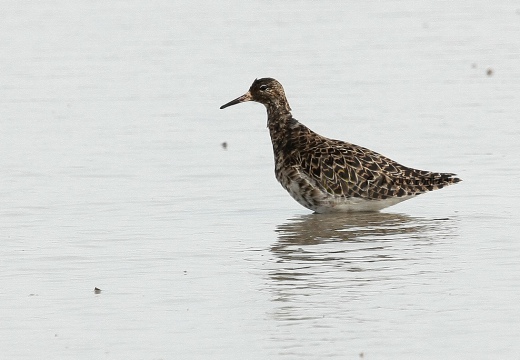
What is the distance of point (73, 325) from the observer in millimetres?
10602

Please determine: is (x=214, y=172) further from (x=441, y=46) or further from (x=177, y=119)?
(x=441, y=46)

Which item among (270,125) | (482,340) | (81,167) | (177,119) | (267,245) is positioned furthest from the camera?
(177,119)

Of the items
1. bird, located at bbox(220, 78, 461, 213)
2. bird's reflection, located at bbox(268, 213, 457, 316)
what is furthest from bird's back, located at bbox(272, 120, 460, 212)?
bird's reflection, located at bbox(268, 213, 457, 316)

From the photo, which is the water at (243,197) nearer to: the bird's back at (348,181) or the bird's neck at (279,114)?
the bird's back at (348,181)

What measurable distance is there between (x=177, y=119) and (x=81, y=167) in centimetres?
395

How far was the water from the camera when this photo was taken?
1037cm

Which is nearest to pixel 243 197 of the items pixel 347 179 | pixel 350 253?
pixel 347 179

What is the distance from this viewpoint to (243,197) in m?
16.8

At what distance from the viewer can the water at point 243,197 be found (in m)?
10.4

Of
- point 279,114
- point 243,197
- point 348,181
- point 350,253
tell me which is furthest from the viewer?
point 279,114

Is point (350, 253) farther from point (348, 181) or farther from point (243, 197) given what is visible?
point (243, 197)

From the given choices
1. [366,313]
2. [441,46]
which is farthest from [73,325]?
[441,46]

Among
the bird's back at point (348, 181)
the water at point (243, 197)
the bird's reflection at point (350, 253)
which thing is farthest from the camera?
the bird's back at point (348, 181)

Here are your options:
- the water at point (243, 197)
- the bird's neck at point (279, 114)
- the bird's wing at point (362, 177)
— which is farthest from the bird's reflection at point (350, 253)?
the bird's neck at point (279, 114)
